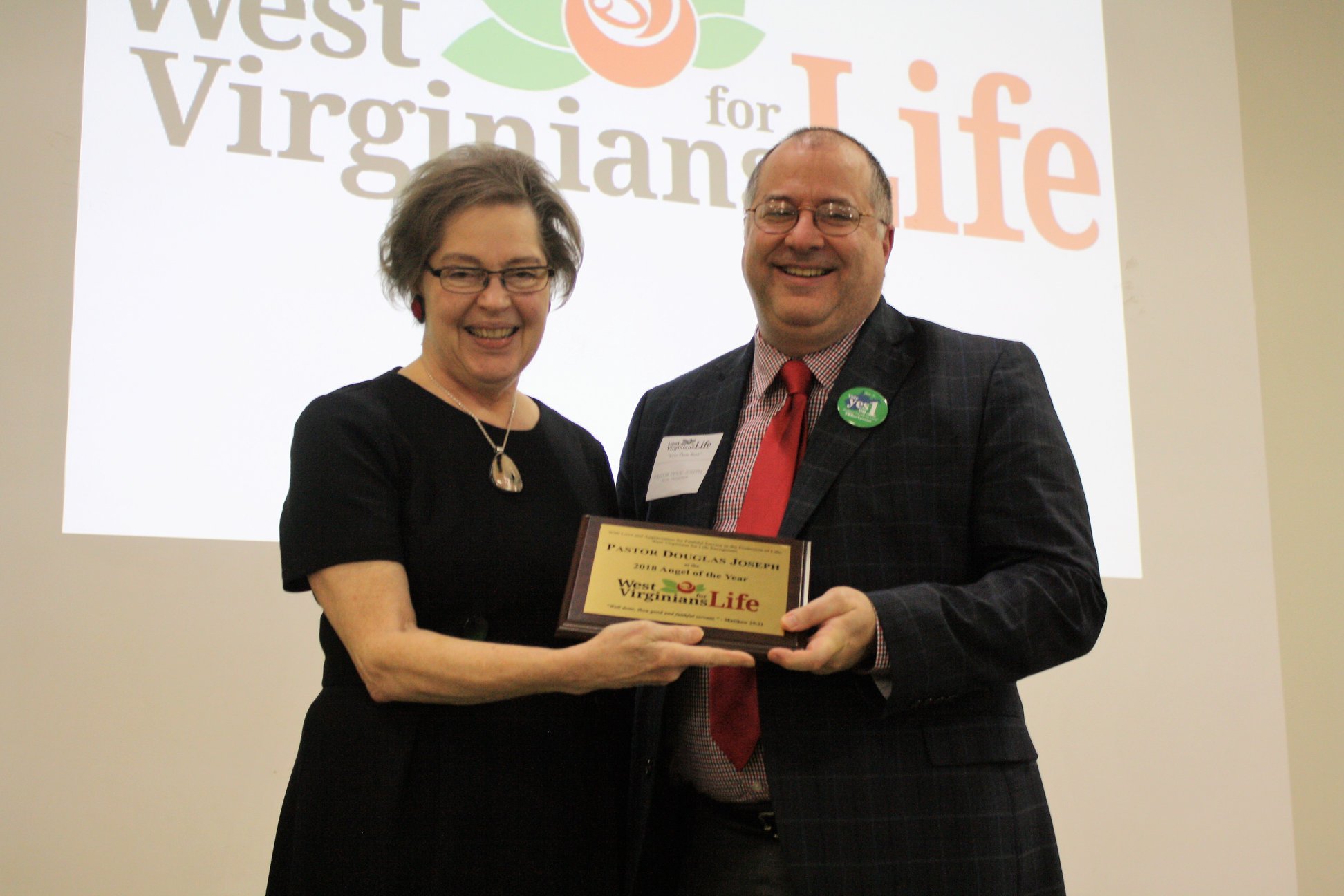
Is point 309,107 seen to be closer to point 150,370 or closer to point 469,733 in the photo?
point 150,370

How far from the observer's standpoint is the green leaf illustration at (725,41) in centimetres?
350

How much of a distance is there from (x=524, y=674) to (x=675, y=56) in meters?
2.44

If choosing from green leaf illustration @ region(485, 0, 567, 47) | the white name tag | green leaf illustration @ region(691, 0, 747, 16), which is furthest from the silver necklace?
green leaf illustration @ region(691, 0, 747, 16)

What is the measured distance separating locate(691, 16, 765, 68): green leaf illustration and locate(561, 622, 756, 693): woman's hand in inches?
94.7

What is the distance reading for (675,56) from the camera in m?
3.46

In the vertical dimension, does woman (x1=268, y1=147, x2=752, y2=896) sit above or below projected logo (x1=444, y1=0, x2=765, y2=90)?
below

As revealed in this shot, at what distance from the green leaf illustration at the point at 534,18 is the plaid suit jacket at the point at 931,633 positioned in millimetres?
1820

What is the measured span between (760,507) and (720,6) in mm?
2222

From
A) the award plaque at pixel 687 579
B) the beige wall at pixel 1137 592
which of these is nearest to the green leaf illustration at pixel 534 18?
the beige wall at pixel 1137 592

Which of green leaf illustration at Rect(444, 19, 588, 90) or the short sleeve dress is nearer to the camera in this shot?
the short sleeve dress

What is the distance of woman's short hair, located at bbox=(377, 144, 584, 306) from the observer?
6.02 ft

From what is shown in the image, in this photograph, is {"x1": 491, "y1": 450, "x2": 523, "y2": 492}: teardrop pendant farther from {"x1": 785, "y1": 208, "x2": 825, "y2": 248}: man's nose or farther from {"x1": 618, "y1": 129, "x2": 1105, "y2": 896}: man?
{"x1": 785, "y1": 208, "x2": 825, "y2": 248}: man's nose

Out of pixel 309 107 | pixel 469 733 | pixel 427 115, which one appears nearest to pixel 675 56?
pixel 427 115

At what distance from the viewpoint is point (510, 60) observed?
327 centimetres
